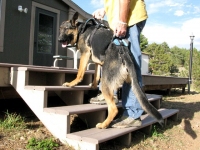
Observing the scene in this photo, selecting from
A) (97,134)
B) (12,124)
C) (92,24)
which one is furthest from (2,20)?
(97,134)

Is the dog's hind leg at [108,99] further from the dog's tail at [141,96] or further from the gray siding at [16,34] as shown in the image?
the gray siding at [16,34]

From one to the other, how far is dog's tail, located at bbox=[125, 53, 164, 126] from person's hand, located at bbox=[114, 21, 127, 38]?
13.1 inches

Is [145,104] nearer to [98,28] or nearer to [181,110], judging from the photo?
[98,28]

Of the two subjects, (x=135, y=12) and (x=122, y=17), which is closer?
(x=122, y=17)

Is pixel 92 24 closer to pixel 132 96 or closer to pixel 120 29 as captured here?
pixel 120 29

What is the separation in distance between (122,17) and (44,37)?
15.8ft

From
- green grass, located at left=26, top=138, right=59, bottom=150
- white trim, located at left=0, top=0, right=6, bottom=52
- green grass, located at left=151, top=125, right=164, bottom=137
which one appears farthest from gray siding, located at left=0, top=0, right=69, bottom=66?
green grass, located at left=151, top=125, right=164, bottom=137

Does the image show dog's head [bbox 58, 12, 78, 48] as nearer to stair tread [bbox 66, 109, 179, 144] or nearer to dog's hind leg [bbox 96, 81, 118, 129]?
dog's hind leg [bbox 96, 81, 118, 129]

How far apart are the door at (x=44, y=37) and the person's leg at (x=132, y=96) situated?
A: 4477mm

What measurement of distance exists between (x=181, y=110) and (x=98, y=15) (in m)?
3.07

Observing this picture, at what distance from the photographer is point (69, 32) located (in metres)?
3.20

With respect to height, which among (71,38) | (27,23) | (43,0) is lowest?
(71,38)

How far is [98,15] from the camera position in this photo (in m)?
3.57

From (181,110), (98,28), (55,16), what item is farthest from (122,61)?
(55,16)
